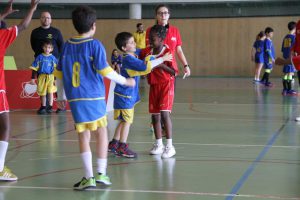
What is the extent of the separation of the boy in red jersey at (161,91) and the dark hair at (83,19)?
1.62 metres

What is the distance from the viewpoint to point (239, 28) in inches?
1050

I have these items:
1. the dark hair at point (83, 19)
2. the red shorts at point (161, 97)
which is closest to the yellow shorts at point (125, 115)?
the red shorts at point (161, 97)

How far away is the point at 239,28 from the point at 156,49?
Answer: 2032 cm

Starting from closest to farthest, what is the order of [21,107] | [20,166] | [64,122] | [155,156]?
[20,166] < [155,156] < [64,122] < [21,107]

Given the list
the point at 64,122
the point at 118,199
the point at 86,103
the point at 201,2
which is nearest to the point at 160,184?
the point at 118,199

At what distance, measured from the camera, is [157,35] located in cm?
681

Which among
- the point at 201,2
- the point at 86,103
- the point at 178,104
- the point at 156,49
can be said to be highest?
the point at 201,2

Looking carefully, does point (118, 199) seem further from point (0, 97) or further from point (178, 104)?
point (178, 104)

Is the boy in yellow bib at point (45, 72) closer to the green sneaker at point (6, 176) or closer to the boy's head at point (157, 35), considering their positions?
the boy's head at point (157, 35)

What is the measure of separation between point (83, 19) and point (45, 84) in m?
6.65

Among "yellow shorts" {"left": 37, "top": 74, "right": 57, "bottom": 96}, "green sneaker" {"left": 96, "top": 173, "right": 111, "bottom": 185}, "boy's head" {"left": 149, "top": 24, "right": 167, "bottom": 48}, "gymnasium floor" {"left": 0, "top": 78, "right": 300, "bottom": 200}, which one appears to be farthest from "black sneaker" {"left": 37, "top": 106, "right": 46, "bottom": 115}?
"green sneaker" {"left": 96, "top": 173, "right": 111, "bottom": 185}

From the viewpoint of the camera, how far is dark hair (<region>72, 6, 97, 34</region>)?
529cm

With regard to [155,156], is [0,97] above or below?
above

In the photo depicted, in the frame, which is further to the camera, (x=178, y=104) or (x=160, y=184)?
(x=178, y=104)
